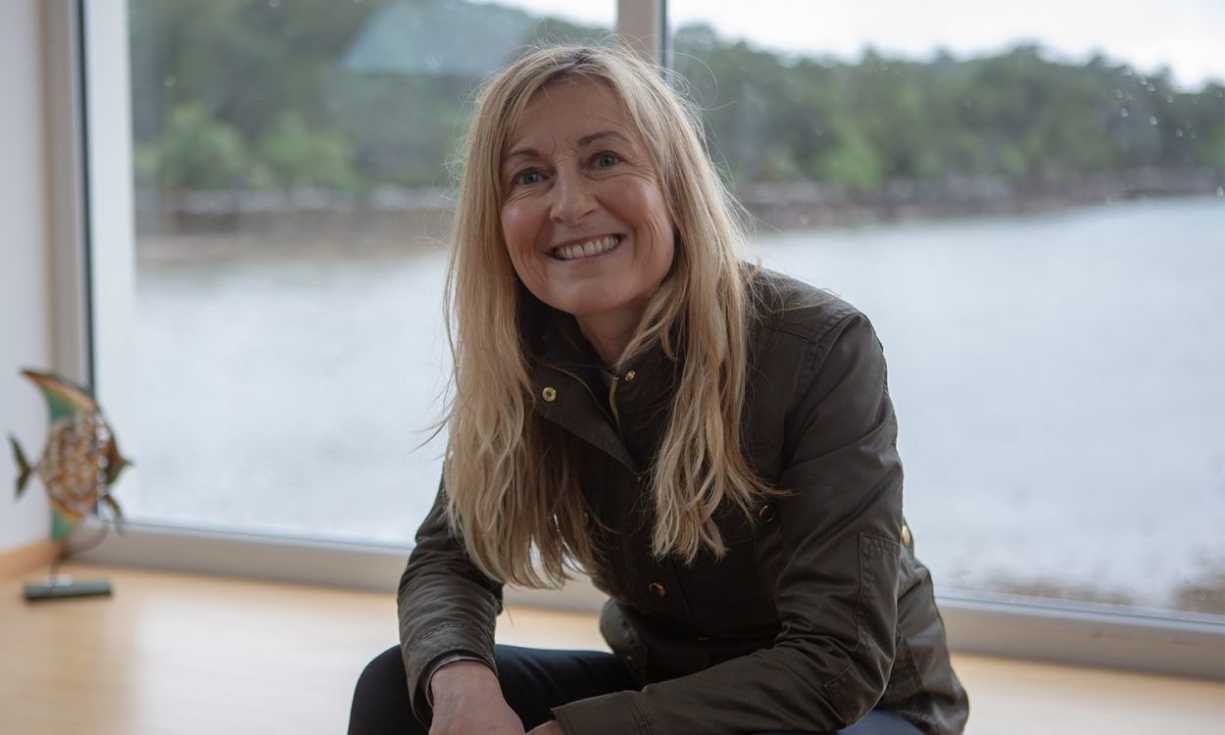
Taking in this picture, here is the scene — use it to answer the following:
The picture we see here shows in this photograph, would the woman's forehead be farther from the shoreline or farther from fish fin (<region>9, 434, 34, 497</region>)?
fish fin (<region>9, 434, 34, 497</region>)

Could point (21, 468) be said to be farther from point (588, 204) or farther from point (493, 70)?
point (588, 204)

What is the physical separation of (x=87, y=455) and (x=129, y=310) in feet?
1.90

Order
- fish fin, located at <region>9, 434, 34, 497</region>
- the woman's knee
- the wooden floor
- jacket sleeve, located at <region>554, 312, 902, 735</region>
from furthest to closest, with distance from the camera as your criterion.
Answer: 1. fish fin, located at <region>9, 434, 34, 497</region>
2. the wooden floor
3. the woman's knee
4. jacket sleeve, located at <region>554, 312, 902, 735</region>

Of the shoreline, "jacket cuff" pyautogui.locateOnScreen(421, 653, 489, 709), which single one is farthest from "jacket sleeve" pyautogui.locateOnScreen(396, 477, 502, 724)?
the shoreline

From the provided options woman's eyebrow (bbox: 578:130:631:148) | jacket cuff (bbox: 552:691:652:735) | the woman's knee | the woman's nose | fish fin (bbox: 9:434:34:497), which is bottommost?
fish fin (bbox: 9:434:34:497)

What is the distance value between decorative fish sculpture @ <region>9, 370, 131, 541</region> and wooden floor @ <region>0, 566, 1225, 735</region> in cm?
24

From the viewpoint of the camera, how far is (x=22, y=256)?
3604mm

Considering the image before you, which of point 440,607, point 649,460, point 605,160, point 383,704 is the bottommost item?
point 383,704

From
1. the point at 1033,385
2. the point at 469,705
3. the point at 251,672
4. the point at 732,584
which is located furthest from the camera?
the point at 1033,385

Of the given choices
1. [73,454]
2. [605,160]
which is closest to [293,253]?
[73,454]

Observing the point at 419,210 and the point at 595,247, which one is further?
the point at 419,210

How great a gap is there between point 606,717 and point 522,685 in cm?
30

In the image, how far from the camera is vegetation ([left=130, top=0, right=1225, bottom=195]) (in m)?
2.87

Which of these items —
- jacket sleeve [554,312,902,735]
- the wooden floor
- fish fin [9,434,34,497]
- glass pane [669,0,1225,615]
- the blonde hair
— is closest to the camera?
jacket sleeve [554,312,902,735]
